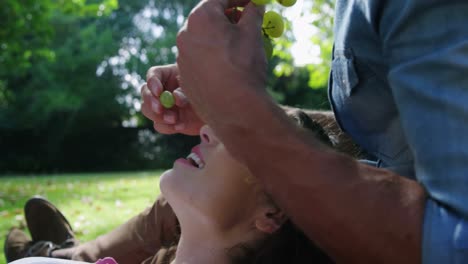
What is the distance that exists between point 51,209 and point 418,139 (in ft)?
7.62

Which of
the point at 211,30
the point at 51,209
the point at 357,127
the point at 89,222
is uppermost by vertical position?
the point at 211,30

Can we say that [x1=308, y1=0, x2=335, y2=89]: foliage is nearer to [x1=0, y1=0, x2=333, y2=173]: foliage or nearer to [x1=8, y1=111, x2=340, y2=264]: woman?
[x1=8, y1=111, x2=340, y2=264]: woman

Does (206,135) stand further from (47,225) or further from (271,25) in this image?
(47,225)

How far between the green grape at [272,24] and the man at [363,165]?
0.17 m

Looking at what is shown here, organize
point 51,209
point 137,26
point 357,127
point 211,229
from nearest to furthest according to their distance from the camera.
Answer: point 357,127 → point 211,229 → point 51,209 → point 137,26

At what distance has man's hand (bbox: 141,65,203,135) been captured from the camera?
1896mm

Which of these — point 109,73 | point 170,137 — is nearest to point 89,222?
point 170,137

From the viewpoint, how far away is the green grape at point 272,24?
1480 mm

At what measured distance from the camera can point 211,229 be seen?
1.80 m

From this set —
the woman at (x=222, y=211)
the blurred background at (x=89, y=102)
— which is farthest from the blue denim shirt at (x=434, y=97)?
the blurred background at (x=89, y=102)

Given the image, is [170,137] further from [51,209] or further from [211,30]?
[211,30]

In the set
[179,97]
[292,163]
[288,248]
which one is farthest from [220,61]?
[288,248]

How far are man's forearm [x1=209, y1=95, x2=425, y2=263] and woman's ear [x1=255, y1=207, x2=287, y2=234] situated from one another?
0.54 meters

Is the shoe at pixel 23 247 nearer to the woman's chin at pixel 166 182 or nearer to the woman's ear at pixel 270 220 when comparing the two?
the woman's chin at pixel 166 182
